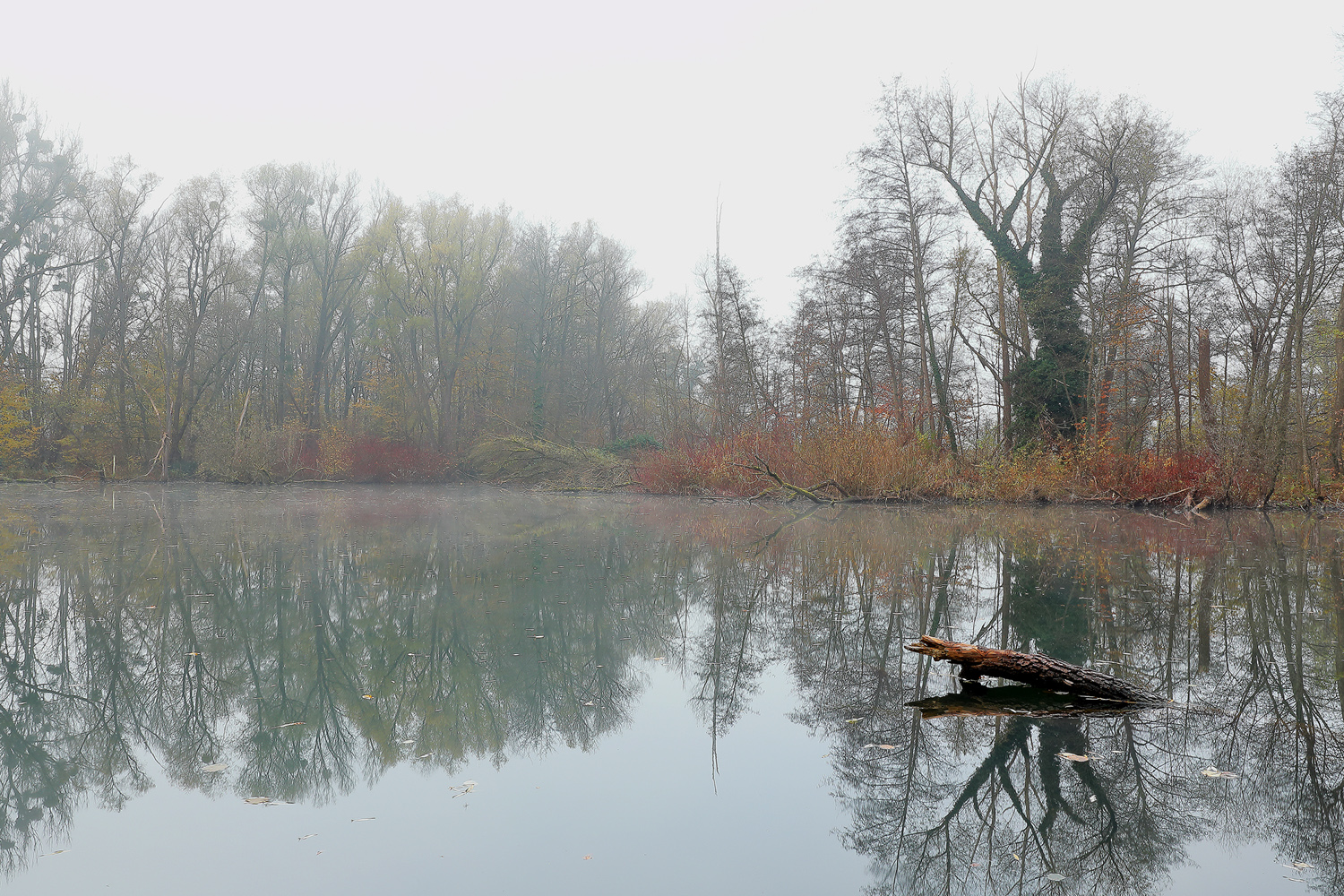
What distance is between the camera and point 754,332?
2855cm

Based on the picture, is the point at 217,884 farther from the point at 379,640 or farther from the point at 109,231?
the point at 109,231

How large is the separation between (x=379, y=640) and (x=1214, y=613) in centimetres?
547

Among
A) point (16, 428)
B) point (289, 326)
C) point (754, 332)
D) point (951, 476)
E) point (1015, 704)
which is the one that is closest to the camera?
point (1015, 704)

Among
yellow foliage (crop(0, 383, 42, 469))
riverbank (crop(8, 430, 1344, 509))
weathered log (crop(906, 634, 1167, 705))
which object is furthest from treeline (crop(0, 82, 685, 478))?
weathered log (crop(906, 634, 1167, 705))

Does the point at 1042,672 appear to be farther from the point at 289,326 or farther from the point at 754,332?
the point at 289,326

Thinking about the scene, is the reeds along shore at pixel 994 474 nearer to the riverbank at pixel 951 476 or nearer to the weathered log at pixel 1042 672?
the riverbank at pixel 951 476

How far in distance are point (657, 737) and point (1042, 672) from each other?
66.7 inches

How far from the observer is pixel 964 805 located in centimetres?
242

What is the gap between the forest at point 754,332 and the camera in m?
17.0

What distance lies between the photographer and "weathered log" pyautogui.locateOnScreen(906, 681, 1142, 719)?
3.16m

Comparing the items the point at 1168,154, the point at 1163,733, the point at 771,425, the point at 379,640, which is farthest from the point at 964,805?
the point at 1168,154

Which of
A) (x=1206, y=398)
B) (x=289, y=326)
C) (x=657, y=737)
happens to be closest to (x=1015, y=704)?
(x=657, y=737)

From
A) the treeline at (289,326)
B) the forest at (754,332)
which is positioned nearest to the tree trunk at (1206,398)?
the forest at (754,332)

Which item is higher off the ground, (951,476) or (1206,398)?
(1206,398)
